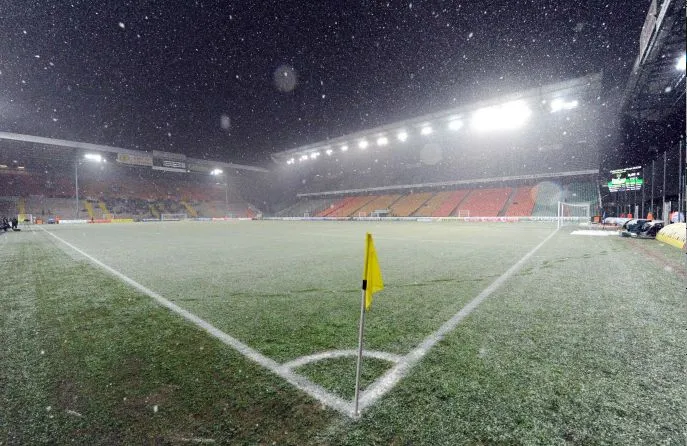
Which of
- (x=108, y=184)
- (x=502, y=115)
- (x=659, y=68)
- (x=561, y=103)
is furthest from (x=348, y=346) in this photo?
(x=108, y=184)

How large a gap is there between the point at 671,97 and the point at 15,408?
901 inches

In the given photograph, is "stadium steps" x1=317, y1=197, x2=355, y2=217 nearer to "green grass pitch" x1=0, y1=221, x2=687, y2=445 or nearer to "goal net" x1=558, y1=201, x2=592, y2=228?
"goal net" x1=558, y1=201, x2=592, y2=228

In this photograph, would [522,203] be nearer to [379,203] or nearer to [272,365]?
[379,203]

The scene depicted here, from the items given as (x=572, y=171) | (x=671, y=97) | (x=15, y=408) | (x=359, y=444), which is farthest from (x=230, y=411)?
(x=572, y=171)

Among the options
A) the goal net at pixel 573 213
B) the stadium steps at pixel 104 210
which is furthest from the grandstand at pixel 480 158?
the stadium steps at pixel 104 210

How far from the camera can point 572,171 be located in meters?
31.3

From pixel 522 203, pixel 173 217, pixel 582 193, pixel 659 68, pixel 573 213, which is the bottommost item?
pixel 573 213

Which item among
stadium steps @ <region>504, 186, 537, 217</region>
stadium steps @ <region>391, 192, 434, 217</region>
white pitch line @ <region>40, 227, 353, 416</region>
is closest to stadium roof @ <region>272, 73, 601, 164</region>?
stadium steps @ <region>391, 192, 434, 217</region>

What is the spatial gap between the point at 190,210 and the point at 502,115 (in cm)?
4508

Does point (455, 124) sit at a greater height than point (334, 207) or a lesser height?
greater

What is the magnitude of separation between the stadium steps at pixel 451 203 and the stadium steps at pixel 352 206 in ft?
37.9

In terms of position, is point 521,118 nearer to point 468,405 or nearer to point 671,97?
point 671,97

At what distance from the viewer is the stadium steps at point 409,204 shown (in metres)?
38.8

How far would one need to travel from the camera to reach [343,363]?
2.36 m
